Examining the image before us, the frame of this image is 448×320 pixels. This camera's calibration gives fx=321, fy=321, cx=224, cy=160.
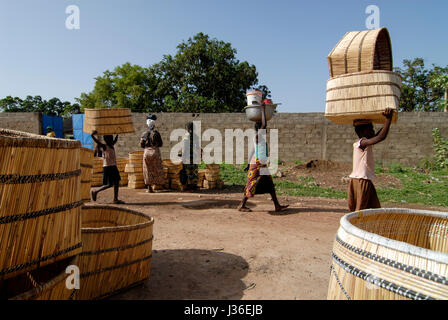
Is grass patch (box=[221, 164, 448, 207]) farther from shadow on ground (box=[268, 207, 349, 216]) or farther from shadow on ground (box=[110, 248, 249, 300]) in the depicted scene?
shadow on ground (box=[110, 248, 249, 300])

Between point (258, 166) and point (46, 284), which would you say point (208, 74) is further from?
point (46, 284)

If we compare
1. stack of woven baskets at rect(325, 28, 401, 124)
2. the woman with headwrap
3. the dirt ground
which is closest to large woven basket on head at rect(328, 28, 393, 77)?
A: stack of woven baskets at rect(325, 28, 401, 124)

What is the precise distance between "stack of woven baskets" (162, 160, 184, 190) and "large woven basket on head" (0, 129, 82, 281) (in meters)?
7.26

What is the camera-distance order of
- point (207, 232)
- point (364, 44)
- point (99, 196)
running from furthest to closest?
point (99, 196)
point (207, 232)
point (364, 44)

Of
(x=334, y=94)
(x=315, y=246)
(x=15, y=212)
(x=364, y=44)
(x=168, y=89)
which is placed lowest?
(x=315, y=246)

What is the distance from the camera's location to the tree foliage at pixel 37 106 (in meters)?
37.1

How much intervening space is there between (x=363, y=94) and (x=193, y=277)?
2.47m

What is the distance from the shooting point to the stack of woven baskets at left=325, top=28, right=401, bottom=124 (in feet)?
10.4
